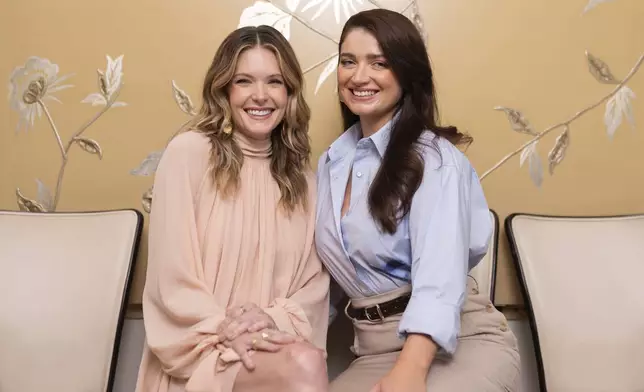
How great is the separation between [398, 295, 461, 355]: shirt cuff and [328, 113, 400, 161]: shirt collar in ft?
1.38

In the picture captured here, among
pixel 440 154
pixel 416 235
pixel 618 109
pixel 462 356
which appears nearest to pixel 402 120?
pixel 440 154

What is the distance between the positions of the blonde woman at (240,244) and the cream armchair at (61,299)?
1.32 ft

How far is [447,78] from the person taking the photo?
2.06 metres

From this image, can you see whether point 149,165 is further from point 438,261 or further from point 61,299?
point 438,261

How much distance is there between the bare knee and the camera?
4.31ft

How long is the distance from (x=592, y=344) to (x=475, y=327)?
55 cm

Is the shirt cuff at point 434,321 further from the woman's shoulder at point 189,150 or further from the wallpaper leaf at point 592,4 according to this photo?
the wallpaper leaf at point 592,4

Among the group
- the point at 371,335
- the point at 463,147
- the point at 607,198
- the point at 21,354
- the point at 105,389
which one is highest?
the point at 463,147

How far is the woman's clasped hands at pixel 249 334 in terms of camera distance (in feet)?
4.45

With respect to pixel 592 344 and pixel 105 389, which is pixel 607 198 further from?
pixel 105 389

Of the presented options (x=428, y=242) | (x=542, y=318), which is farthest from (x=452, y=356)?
(x=542, y=318)

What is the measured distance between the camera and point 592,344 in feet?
6.08

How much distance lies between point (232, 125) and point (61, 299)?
0.75 metres

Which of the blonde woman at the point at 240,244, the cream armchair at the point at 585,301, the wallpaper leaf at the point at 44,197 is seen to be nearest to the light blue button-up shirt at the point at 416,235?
the blonde woman at the point at 240,244
